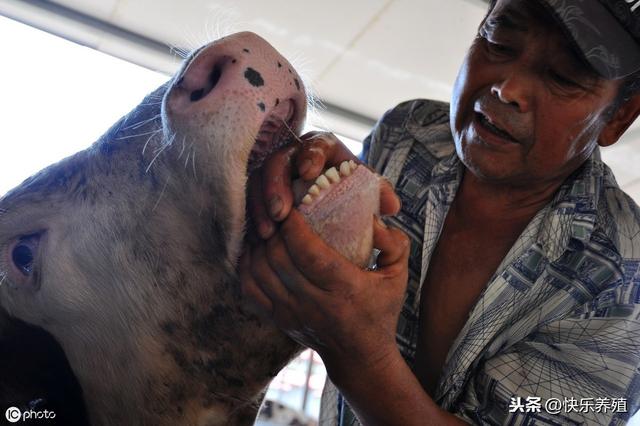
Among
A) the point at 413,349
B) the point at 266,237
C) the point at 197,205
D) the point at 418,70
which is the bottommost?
the point at 413,349

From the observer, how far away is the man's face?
1.70 m

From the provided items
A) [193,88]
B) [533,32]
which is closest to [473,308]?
[533,32]

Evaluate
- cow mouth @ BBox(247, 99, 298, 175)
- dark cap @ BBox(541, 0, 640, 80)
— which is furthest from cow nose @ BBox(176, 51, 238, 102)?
dark cap @ BBox(541, 0, 640, 80)

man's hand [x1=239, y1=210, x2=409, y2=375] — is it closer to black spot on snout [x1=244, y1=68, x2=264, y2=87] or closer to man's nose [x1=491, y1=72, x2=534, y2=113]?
black spot on snout [x1=244, y1=68, x2=264, y2=87]

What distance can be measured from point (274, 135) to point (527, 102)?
729 millimetres

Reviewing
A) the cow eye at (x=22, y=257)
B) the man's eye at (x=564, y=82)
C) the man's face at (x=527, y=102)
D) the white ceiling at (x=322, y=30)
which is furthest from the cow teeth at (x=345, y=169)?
Answer: the white ceiling at (x=322, y=30)

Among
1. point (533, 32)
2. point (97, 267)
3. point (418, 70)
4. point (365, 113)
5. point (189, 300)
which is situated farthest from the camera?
point (365, 113)

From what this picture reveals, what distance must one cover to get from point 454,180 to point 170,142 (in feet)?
3.45

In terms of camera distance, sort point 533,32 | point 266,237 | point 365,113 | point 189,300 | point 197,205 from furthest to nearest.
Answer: point 365,113 < point 533,32 < point 189,300 < point 197,205 < point 266,237

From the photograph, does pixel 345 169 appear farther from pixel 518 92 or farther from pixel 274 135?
pixel 518 92

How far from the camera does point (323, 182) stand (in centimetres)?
120

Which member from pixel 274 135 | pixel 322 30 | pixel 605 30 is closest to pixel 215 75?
pixel 274 135

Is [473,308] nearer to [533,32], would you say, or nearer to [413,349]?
[413,349]

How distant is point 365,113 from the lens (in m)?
6.57
